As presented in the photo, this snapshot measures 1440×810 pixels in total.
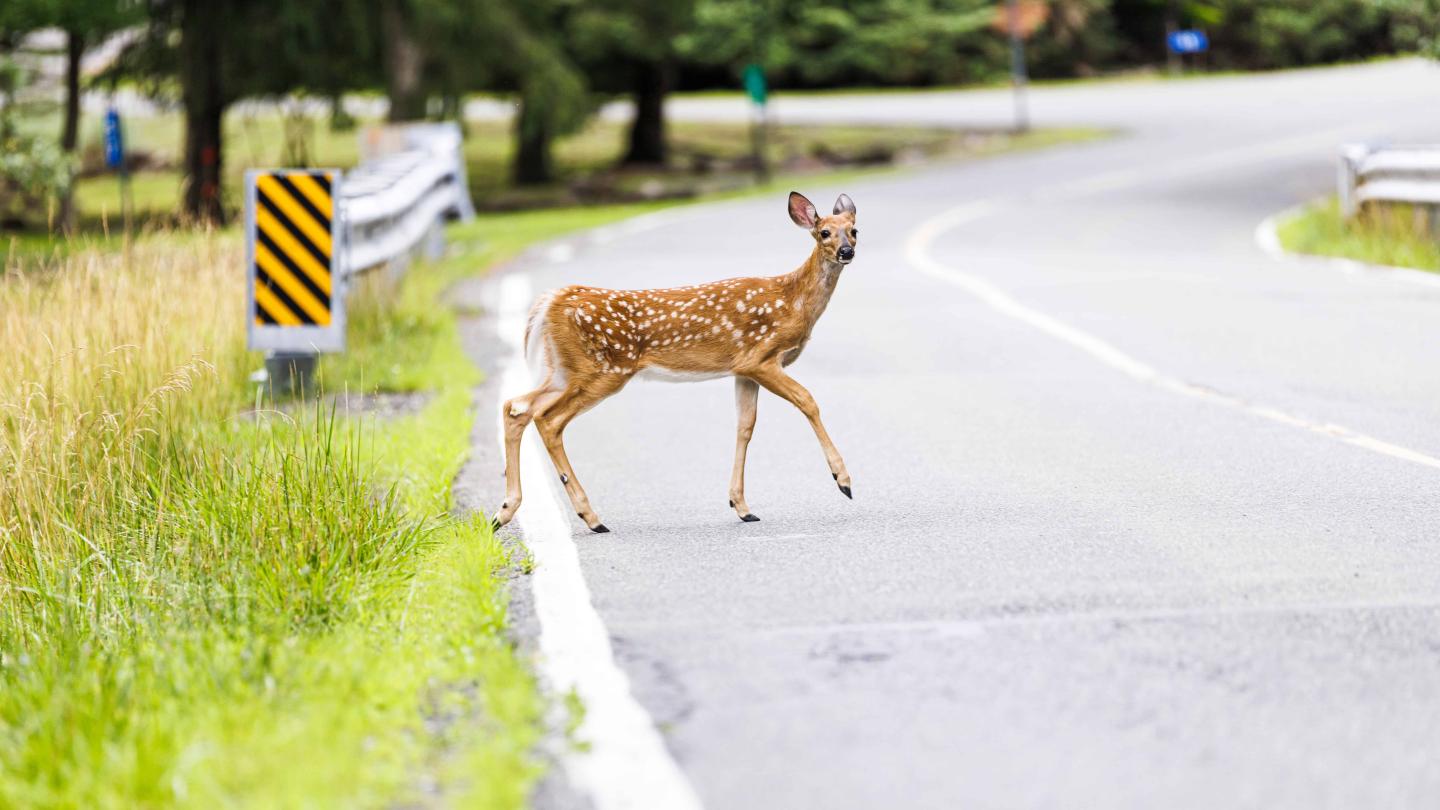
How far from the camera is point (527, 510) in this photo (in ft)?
27.1

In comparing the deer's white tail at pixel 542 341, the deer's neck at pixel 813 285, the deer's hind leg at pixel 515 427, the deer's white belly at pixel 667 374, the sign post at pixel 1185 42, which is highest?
the sign post at pixel 1185 42

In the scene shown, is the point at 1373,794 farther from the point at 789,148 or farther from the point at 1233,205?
the point at 789,148

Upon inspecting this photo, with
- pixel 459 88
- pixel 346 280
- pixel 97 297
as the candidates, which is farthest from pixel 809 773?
pixel 459 88

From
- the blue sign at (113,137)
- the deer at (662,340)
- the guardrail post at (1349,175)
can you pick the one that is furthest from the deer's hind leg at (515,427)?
the blue sign at (113,137)

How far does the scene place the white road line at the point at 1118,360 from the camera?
9734mm

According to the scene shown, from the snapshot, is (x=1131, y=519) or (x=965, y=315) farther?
(x=965, y=315)

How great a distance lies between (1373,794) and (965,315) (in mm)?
11288

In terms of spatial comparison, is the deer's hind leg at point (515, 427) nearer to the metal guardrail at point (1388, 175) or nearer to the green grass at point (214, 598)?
the green grass at point (214, 598)

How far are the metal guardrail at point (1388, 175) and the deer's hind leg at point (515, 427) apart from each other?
13800 millimetres

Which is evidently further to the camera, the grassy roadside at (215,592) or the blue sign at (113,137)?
the blue sign at (113,137)

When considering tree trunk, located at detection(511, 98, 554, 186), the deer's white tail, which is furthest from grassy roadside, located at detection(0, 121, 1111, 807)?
tree trunk, located at detection(511, 98, 554, 186)

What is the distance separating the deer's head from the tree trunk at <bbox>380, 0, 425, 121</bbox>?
91.5 feet

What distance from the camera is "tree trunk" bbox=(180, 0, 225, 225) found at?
1264 inches

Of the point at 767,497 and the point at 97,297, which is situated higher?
the point at 97,297
